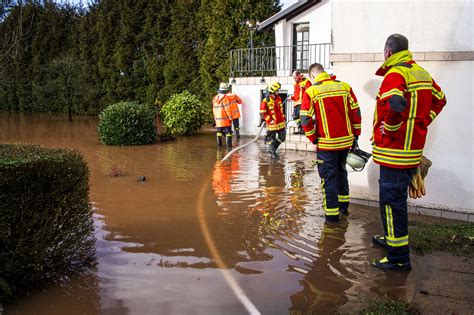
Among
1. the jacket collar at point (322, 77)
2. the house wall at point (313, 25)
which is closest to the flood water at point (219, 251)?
the jacket collar at point (322, 77)

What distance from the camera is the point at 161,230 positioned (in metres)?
5.79

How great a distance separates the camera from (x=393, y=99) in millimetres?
4066

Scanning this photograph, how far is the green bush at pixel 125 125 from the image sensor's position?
13.6 metres

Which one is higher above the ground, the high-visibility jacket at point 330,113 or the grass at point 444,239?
the high-visibility jacket at point 330,113

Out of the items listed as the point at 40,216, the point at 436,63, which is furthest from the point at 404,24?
the point at 40,216

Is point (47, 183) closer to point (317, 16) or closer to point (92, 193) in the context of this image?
point (92, 193)

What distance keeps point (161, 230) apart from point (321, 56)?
43.5 ft

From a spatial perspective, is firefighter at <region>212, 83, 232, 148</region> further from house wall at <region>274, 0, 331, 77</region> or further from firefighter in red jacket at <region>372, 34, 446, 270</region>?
firefighter in red jacket at <region>372, 34, 446, 270</region>

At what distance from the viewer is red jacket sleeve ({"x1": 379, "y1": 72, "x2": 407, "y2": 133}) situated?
13.3 ft

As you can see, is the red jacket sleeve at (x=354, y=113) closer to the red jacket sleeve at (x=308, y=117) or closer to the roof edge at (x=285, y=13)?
the red jacket sleeve at (x=308, y=117)

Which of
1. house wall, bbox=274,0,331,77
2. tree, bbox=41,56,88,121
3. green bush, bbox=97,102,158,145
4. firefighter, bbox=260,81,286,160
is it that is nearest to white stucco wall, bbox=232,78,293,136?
house wall, bbox=274,0,331,77

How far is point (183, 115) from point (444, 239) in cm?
1126

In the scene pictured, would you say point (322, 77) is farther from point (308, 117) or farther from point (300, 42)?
point (300, 42)

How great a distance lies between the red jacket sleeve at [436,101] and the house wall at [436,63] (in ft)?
5.31
